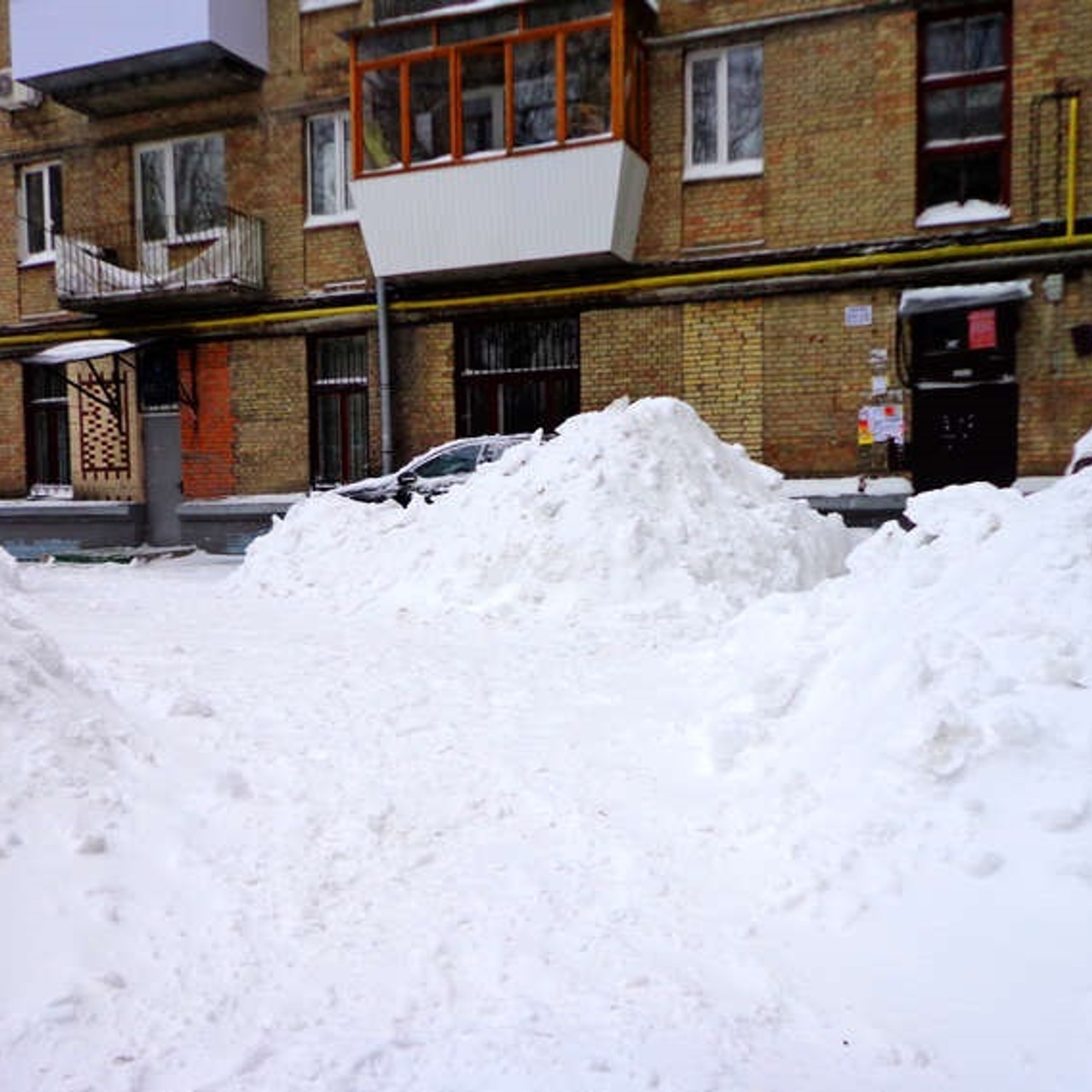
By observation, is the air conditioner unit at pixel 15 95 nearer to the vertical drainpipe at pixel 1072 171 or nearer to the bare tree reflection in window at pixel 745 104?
the bare tree reflection in window at pixel 745 104

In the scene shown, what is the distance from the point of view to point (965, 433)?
1146cm

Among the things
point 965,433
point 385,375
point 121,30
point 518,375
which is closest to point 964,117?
point 965,433

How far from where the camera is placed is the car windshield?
37.5 ft

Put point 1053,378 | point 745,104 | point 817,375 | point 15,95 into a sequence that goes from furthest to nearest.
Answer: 1. point 15,95
2. point 745,104
3. point 817,375
4. point 1053,378

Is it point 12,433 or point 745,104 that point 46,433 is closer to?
point 12,433

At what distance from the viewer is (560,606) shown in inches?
283

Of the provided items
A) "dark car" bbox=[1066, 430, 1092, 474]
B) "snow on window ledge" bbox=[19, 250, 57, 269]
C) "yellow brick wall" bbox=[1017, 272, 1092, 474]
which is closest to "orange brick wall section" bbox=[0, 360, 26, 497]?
"snow on window ledge" bbox=[19, 250, 57, 269]

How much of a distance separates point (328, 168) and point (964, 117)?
845 cm

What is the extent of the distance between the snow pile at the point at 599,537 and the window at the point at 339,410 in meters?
5.17

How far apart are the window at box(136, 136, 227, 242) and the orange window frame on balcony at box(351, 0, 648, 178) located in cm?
320

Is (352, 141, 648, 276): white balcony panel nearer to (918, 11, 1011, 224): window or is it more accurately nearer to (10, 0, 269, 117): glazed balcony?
(10, 0, 269, 117): glazed balcony

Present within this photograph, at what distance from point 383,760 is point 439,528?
4.62m

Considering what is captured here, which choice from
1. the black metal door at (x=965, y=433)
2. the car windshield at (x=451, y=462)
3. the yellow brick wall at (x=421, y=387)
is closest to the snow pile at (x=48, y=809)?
the car windshield at (x=451, y=462)

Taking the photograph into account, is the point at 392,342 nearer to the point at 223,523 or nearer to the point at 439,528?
the point at 223,523
